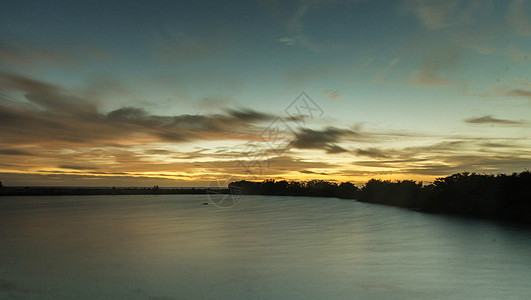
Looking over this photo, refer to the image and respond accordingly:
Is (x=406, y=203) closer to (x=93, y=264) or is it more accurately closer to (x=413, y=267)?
(x=413, y=267)

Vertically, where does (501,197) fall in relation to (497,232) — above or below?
above

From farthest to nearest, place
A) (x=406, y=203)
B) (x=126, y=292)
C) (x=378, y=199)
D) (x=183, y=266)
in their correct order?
(x=378, y=199), (x=406, y=203), (x=183, y=266), (x=126, y=292)

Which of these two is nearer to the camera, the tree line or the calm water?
the calm water

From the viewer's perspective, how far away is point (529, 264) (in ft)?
90.4

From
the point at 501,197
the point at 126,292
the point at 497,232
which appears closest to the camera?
the point at 126,292

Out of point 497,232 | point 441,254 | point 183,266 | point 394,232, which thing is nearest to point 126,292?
point 183,266

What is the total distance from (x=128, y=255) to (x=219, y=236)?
1330cm

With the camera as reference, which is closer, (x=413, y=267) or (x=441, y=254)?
(x=413, y=267)

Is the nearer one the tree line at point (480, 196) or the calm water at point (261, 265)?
the calm water at point (261, 265)

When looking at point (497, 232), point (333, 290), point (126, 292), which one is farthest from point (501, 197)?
point (126, 292)

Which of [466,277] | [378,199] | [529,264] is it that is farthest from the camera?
[378,199]

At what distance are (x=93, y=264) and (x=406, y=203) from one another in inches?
3934

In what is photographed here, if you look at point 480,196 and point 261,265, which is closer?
point 261,265

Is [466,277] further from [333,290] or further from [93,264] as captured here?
[93,264]
